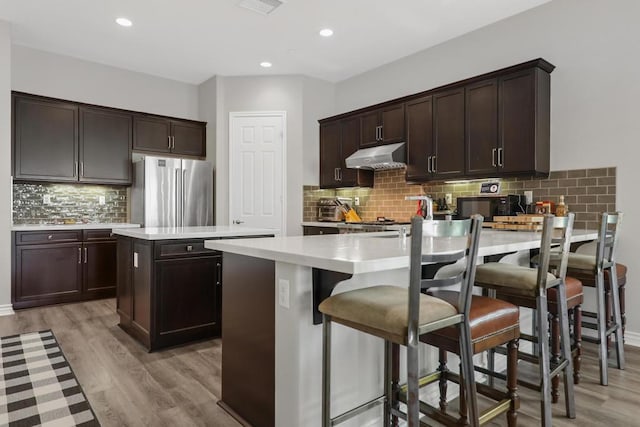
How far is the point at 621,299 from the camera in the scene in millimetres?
3131

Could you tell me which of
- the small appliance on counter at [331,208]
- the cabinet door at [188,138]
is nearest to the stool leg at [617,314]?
the small appliance on counter at [331,208]

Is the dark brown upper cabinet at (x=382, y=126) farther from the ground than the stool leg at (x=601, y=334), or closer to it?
farther from the ground

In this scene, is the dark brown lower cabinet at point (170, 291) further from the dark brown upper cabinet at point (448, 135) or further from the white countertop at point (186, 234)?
the dark brown upper cabinet at point (448, 135)

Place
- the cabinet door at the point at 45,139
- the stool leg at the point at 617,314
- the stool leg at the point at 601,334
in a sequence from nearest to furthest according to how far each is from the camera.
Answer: the stool leg at the point at 601,334
the stool leg at the point at 617,314
the cabinet door at the point at 45,139

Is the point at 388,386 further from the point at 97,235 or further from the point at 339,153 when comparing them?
the point at 97,235

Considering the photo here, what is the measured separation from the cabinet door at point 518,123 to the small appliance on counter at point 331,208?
8.07 feet

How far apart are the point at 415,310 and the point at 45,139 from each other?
5.15m

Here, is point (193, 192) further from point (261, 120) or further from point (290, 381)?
point (290, 381)

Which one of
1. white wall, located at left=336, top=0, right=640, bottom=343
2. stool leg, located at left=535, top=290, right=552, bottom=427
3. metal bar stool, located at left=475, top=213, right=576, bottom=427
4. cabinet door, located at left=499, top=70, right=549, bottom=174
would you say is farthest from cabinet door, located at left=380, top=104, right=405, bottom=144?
stool leg, located at left=535, top=290, right=552, bottom=427

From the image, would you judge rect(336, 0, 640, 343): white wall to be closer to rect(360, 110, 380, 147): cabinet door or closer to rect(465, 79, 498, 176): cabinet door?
rect(465, 79, 498, 176): cabinet door

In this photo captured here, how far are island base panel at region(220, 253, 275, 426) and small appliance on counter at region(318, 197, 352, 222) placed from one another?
3.60 m

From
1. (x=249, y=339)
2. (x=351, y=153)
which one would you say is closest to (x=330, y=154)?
(x=351, y=153)

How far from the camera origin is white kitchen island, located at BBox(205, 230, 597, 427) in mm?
1562

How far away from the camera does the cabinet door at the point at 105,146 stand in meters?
4.99
